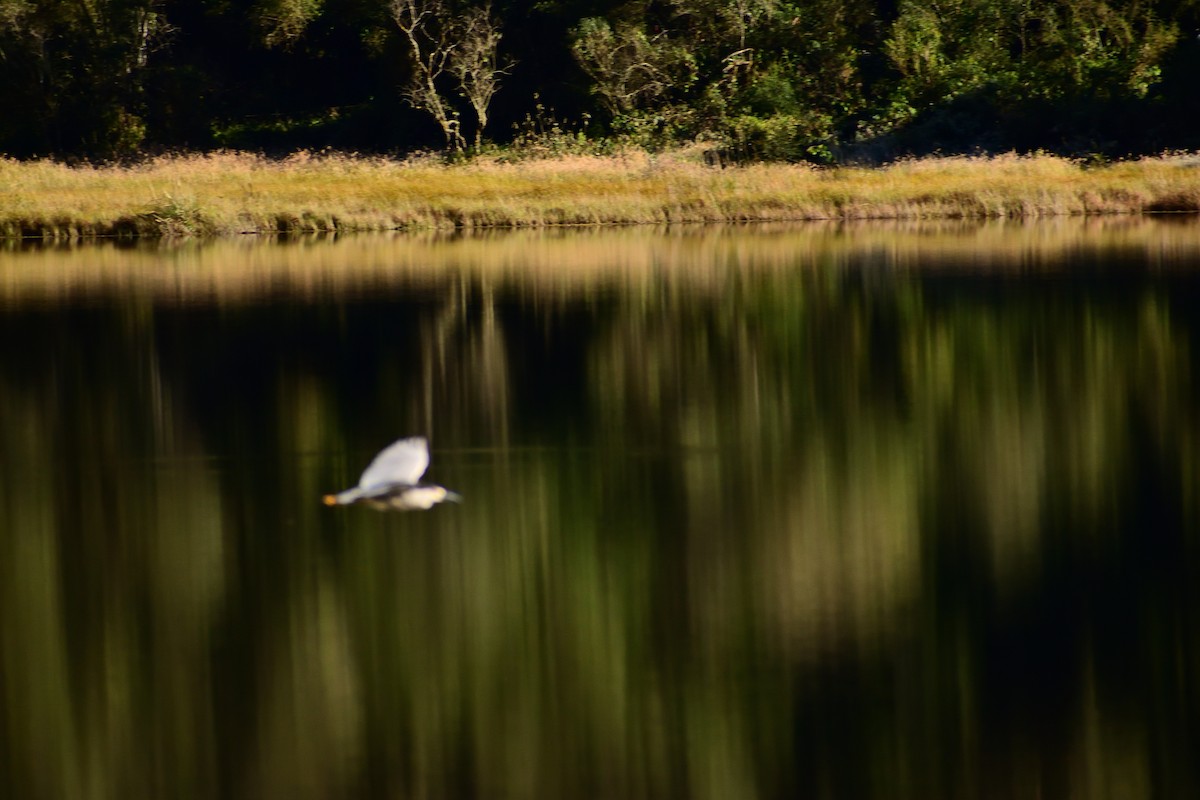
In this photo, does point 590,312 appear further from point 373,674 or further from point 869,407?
point 373,674

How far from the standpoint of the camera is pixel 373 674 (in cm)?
722

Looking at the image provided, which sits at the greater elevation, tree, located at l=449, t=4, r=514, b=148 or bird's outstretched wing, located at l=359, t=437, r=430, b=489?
tree, located at l=449, t=4, r=514, b=148

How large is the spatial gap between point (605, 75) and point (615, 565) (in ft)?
114

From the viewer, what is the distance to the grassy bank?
3177cm

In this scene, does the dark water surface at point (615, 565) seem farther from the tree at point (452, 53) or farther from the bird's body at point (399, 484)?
the tree at point (452, 53)

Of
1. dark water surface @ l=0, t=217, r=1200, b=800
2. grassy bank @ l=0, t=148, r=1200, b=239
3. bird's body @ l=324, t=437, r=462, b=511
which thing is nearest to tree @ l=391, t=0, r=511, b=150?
grassy bank @ l=0, t=148, r=1200, b=239

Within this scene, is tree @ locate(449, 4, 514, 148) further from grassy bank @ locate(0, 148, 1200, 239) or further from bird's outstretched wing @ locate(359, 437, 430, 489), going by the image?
bird's outstretched wing @ locate(359, 437, 430, 489)

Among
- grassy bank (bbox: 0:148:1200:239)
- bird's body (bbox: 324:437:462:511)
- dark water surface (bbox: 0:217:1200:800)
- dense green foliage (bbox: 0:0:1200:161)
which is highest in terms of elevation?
dense green foliage (bbox: 0:0:1200:161)

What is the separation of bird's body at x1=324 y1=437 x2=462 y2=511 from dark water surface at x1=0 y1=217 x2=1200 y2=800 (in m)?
0.11

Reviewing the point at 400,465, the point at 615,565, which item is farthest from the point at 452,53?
the point at 615,565

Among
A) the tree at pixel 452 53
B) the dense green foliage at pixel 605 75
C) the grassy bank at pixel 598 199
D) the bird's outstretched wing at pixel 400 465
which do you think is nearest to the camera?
the bird's outstretched wing at pixel 400 465

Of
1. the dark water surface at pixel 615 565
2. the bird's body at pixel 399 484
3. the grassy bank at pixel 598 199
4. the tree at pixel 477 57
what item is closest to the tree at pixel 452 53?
the tree at pixel 477 57

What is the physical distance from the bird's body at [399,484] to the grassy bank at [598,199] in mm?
22315

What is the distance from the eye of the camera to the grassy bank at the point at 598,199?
3177 centimetres
